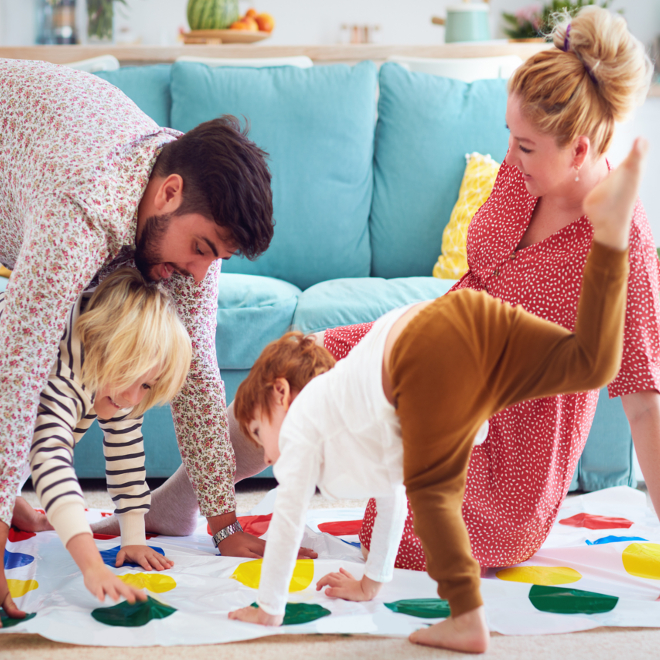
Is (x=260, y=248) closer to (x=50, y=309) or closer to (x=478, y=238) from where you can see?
(x=50, y=309)

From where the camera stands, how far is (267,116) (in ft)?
7.17

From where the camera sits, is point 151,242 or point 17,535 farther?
point 17,535

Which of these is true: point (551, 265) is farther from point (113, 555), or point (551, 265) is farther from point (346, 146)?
point (346, 146)

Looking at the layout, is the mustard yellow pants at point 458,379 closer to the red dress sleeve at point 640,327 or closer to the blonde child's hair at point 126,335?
the red dress sleeve at point 640,327

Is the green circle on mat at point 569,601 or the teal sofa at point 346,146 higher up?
the teal sofa at point 346,146

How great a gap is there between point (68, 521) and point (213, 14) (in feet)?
7.73

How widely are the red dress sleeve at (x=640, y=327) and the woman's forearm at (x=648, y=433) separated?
19 millimetres

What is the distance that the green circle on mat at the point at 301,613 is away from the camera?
1.03m

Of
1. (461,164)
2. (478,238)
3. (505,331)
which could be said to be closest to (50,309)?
(505,331)

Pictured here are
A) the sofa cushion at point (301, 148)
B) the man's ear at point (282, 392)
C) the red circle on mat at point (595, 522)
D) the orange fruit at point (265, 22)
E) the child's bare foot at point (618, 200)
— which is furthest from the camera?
the orange fruit at point (265, 22)

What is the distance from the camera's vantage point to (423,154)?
2.21 m

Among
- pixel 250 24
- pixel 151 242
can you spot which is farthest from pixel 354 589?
pixel 250 24

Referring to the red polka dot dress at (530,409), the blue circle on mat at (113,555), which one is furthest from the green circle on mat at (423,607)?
the blue circle on mat at (113,555)

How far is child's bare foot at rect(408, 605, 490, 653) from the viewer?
933mm
